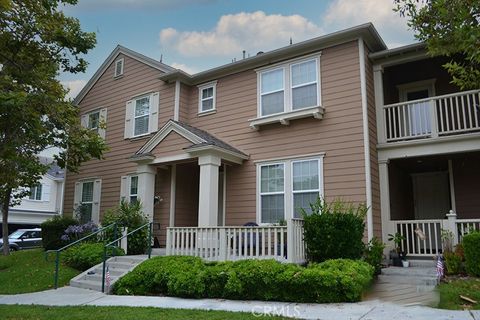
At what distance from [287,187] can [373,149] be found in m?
2.60

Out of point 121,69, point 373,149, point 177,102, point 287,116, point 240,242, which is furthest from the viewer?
point 121,69

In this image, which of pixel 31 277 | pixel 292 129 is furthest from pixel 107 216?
pixel 292 129

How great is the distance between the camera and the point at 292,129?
12305mm

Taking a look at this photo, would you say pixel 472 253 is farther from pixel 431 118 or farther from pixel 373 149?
pixel 431 118

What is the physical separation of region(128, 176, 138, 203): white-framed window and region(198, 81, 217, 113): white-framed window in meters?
3.60

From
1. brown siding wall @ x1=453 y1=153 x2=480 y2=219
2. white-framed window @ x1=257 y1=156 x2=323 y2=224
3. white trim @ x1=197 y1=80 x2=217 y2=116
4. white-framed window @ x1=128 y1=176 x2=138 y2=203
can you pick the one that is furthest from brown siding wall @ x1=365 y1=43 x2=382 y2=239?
white-framed window @ x1=128 y1=176 x2=138 y2=203

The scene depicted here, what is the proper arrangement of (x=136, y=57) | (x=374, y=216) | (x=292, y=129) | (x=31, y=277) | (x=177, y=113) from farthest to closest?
(x=136, y=57) < (x=177, y=113) < (x=292, y=129) < (x=31, y=277) < (x=374, y=216)

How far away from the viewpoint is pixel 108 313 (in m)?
7.30

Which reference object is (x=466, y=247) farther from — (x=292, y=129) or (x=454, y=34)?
(x=292, y=129)

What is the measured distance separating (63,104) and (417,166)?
35.8 feet

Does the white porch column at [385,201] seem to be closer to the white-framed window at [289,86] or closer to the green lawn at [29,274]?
the white-framed window at [289,86]

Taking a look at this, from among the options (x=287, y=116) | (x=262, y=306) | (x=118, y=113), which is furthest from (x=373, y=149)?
(x=118, y=113)

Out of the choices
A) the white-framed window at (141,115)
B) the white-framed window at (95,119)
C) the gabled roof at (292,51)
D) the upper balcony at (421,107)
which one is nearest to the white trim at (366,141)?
the gabled roof at (292,51)

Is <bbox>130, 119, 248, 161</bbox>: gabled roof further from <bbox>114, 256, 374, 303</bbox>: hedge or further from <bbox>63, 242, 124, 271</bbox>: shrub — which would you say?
<bbox>114, 256, 374, 303</bbox>: hedge
